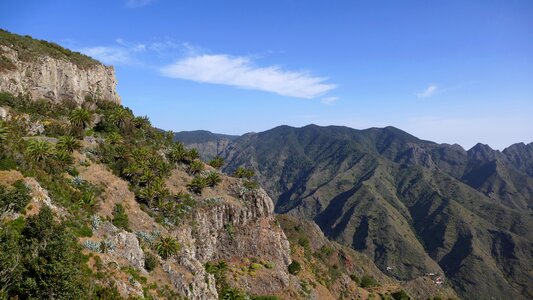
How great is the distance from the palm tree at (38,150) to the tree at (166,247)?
1710cm

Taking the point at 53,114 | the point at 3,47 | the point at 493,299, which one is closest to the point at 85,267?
the point at 53,114

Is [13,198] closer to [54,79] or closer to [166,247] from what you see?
[166,247]

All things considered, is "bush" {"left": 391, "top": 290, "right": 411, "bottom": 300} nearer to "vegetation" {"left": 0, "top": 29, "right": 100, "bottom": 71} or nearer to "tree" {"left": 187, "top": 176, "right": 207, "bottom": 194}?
"tree" {"left": 187, "top": 176, "right": 207, "bottom": 194}

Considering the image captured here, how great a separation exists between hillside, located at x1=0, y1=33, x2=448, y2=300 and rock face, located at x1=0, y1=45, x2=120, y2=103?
1.93 ft

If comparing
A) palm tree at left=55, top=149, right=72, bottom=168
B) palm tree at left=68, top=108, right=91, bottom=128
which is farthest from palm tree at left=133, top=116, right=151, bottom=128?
palm tree at left=55, top=149, right=72, bottom=168

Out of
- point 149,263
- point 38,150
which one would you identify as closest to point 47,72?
point 38,150

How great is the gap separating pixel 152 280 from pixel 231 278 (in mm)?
21146

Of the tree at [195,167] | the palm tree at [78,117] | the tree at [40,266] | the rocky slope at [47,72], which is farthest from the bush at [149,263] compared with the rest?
the rocky slope at [47,72]

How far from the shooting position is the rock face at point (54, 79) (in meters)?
60.8

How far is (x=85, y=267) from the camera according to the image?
1262 inches

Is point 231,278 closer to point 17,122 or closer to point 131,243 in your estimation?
point 131,243

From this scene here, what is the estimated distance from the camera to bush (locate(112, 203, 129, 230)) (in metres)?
45.7

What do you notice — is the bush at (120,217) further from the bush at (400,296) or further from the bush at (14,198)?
the bush at (400,296)

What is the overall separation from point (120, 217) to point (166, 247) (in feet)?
22.9
